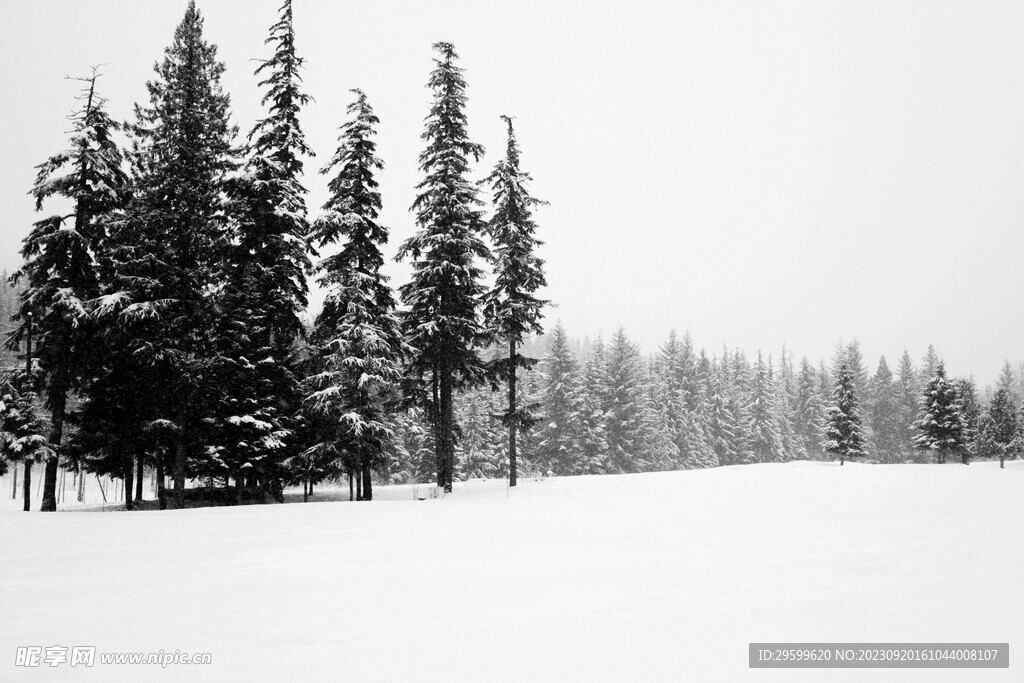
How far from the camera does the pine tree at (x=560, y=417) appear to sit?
151 feet

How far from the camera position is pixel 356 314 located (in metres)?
19.7

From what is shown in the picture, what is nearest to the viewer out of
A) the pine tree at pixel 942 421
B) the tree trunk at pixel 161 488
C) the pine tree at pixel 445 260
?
the tree trunk at pixel 161 488

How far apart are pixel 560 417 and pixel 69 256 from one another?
3649 cm

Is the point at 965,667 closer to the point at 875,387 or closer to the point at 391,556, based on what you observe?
the point at 391,556

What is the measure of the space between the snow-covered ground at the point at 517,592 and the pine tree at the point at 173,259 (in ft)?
27.0

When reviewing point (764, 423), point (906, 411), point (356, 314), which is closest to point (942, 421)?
point (764, 423)

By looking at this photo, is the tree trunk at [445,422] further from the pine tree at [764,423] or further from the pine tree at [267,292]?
the pine tree at [764,423]

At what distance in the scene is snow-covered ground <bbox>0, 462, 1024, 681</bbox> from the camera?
14.9 feet

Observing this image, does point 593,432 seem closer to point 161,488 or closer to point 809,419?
point 161,488

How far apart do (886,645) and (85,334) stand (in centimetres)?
2399

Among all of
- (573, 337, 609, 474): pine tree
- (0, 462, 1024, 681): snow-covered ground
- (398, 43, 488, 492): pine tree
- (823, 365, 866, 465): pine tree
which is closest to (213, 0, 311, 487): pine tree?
(398, 43, 488, 492): pine tree

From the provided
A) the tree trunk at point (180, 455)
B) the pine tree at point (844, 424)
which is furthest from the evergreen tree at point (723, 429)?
the tree trunk at point (180, 455)

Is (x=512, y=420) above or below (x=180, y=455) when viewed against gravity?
above

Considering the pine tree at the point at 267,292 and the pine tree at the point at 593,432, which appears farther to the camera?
the pine tree at the point at 593,432
